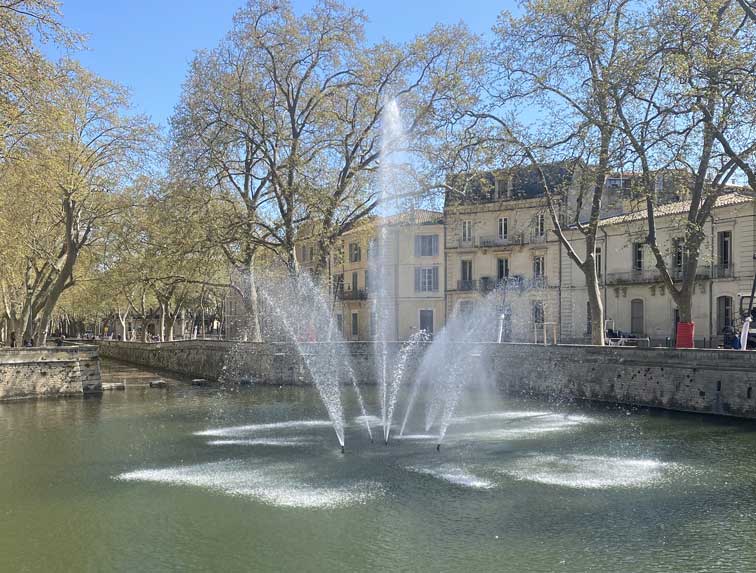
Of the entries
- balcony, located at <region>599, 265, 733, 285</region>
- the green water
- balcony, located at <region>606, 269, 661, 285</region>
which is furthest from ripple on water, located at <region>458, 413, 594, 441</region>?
balcony, located at <region>606, 269, 661, 285</region>

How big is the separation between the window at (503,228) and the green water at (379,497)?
93.2 feet

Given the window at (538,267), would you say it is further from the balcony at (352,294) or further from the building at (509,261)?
the balcony at (352,294)

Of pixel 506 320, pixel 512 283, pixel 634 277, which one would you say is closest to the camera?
pixel 634 277

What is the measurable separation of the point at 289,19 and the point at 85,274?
18.6 m

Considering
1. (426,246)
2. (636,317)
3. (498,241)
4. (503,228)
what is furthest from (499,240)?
(636,317)

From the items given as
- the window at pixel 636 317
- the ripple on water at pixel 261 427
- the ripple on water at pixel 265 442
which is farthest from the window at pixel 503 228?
the ripple on water at pixel 265 442

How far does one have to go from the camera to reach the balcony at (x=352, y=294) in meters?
55.7

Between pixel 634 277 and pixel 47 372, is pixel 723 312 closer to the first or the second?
pixel 634 277

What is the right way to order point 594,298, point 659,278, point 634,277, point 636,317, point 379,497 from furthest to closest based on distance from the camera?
point 636,317 < point 634,277 < point 659,278 < point 594,298 < point 379,497

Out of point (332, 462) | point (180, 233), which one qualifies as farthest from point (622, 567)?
point (180, 233)

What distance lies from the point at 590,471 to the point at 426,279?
38227 mm

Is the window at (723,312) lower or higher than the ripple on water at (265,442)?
higher

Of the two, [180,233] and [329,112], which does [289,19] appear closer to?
[329,112]

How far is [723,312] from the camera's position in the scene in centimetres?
3434
